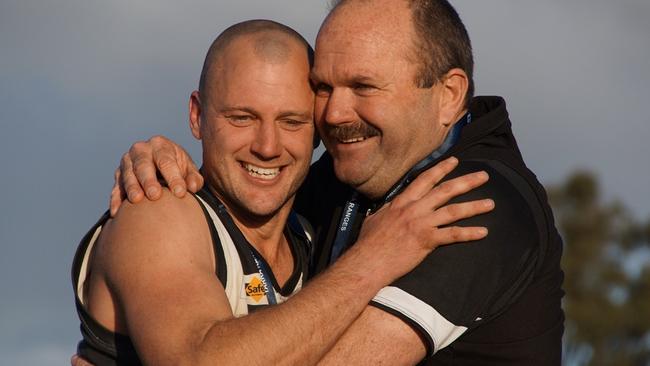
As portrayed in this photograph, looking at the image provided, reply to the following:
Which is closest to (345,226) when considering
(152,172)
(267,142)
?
(267,142)

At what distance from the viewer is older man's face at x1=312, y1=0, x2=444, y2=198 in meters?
7.46

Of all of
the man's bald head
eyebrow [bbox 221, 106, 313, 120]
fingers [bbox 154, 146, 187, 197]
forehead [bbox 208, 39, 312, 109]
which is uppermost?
the man's bald head

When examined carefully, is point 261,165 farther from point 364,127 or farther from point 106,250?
point 106,250

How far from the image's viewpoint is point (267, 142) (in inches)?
292

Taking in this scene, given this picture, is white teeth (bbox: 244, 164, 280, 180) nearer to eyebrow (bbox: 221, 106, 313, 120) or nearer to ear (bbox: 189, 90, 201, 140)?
eyebrow (bbox: 221, 106, 313, 120)

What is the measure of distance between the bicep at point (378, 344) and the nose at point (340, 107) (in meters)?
1.48

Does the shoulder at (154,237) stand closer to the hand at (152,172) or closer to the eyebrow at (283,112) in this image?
the hand at (152,172)

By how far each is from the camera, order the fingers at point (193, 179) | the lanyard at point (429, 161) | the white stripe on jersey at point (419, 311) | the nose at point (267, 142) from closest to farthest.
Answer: the white stripe on jersey at point (419, 311) < the fingers at point (193, 179) < the lanyard at point (429, 161) < the nose at point (267, 142)

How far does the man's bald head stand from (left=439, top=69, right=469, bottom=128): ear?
873 mm

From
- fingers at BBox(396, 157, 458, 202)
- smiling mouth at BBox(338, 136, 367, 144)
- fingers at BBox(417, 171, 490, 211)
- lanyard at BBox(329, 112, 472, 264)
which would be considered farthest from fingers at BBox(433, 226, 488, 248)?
smiling mouth at BBox(338, 136, 367, 144)

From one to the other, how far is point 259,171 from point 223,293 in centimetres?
124

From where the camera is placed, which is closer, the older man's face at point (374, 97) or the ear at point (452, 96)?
the older man's face at point (374, 97)

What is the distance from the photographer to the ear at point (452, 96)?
25.0 ft

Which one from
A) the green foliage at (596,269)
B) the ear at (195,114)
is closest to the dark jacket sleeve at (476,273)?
the ear at (195,114)
